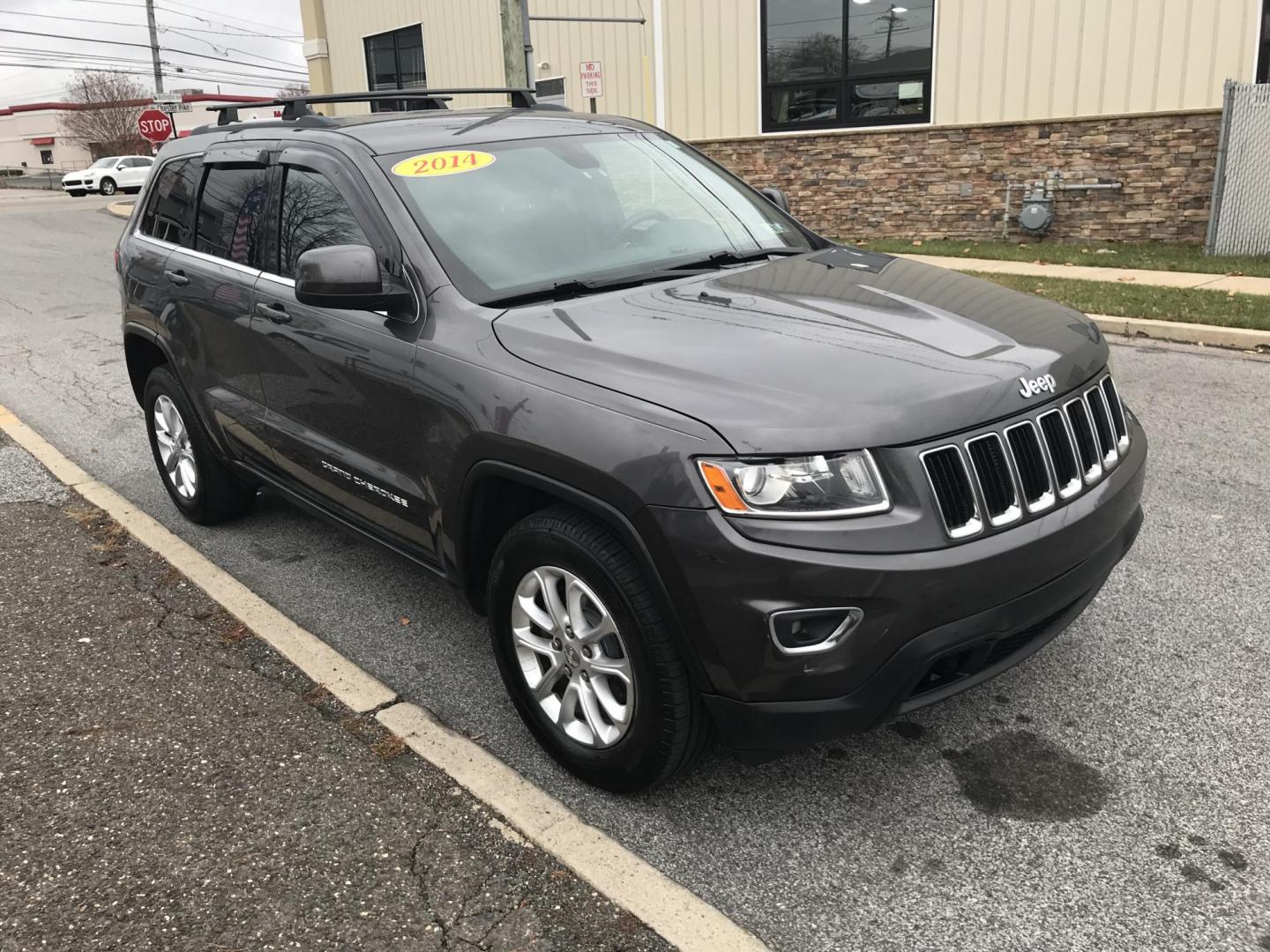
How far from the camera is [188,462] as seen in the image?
5117 mm

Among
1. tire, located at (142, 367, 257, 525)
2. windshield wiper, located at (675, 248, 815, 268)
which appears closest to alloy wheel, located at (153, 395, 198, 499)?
tire, located at (142, 367, 257, 525)

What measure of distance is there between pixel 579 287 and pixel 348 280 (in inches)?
27.6

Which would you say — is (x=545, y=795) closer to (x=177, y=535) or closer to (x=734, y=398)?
(x=734, y=398)

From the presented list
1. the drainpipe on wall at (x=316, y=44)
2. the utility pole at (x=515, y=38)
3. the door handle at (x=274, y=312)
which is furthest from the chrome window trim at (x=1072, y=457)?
the drainpipe on wall at (x=316, y=44)

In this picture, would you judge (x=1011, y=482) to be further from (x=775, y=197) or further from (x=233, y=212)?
(x=233, y=212)

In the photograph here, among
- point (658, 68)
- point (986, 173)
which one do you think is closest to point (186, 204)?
point (986, 173)

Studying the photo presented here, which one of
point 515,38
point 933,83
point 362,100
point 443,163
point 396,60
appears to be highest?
point 396,60

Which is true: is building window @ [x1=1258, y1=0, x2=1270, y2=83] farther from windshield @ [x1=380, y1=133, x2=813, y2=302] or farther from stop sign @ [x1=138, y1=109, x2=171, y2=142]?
stop sign @ [x1=138, y1=109, x2=171, y2=142]

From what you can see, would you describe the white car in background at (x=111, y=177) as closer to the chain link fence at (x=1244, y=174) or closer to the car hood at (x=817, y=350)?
the chain link fence at (x=1244, y=174)

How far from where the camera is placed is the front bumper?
94.7 inches

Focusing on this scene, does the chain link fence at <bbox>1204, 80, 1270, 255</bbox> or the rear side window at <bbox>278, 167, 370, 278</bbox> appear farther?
the chain link fence at <bbox>1204, 80, 1270, 255</bbox>

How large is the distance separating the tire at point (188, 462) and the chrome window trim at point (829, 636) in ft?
10.6

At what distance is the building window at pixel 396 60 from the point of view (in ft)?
76.5

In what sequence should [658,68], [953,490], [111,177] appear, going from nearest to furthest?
[953,490]
[658,68]
[111,177]
